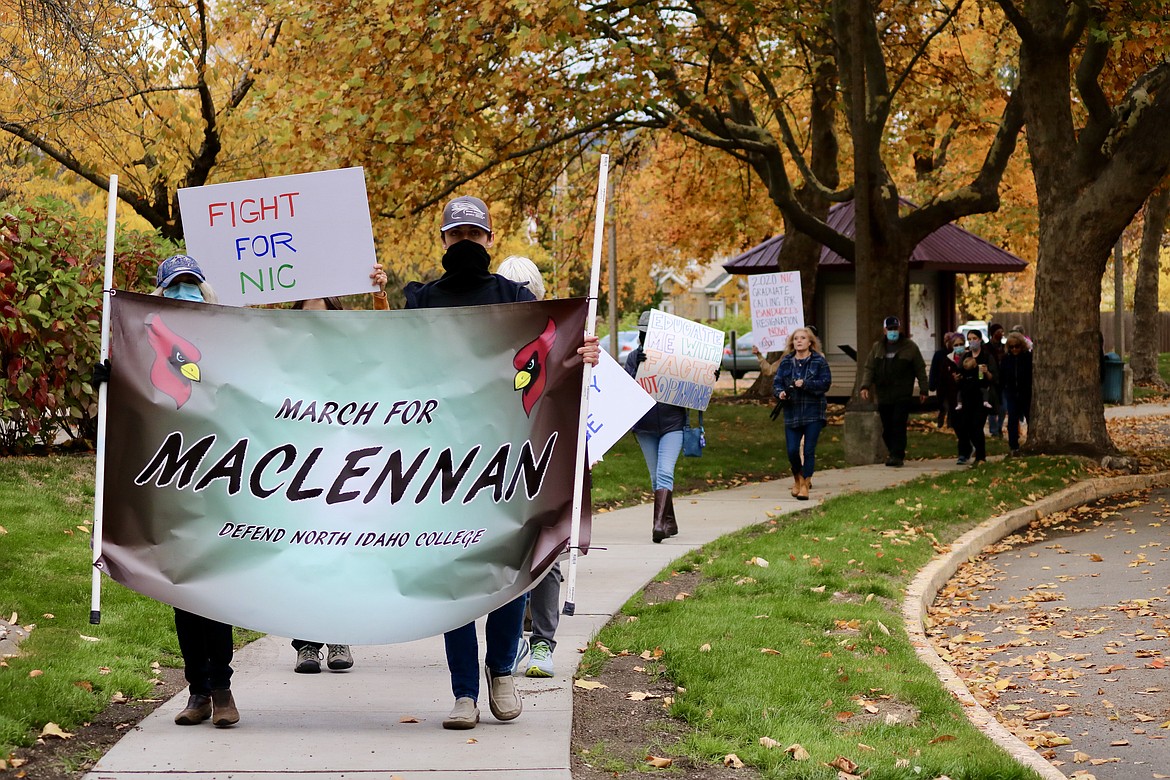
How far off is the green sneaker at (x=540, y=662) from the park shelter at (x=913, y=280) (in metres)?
22.3

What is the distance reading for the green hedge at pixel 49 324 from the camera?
12.0 m

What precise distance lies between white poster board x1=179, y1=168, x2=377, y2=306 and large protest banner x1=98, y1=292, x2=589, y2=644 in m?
1.28

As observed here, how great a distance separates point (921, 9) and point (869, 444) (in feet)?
23.3

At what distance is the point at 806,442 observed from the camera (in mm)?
14156

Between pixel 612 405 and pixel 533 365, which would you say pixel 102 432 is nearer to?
pixel 533 365

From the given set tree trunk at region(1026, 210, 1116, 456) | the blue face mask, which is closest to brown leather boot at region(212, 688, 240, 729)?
the blue face mask

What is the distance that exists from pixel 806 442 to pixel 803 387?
27.5 inches

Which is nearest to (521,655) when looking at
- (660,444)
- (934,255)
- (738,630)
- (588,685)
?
(588,685)

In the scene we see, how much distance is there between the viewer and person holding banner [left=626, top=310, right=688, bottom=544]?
11.2 metres

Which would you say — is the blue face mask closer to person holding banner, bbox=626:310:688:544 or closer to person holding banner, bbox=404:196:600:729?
person holding banner, bbox=404:196:600:729

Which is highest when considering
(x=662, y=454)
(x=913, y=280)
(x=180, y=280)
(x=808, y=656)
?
(x=913, y=280)

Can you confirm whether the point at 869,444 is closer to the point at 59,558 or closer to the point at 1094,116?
the point at 1094,116

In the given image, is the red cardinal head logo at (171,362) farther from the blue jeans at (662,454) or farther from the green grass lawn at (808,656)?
the blue jeans at (662,454)

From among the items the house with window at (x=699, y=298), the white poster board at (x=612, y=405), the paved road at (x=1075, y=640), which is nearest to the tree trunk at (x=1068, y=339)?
the paved road at (x=1075, y=640)
